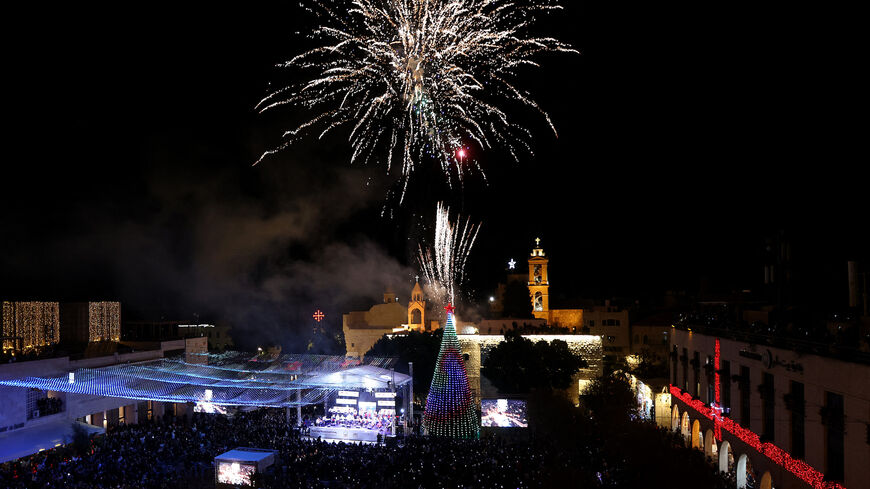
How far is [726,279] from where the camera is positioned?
45.2 metres

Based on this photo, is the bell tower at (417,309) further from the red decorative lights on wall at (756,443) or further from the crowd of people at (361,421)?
the red decorative lights on wall at (756,443)

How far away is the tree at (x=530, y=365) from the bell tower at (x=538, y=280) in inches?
747

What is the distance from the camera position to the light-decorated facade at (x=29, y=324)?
87.8ft

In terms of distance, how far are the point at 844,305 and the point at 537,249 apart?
30.1 m

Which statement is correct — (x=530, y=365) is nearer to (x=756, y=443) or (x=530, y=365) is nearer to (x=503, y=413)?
(x=503, y=413)

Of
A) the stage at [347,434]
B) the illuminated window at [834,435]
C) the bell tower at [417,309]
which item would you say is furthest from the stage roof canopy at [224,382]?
the bell tower at [417,309]

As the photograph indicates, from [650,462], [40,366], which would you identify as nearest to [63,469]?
[40,366]

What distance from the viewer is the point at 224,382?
19.3 m

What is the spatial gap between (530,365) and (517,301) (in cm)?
1599

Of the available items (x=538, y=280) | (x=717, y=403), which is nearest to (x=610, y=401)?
(x=717, y=403)

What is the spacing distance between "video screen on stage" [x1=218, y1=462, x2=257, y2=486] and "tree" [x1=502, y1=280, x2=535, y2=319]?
2988 cm

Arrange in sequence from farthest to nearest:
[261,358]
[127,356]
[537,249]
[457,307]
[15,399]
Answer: [457,307], [537,249], [261,358], [127,356], [15,399]

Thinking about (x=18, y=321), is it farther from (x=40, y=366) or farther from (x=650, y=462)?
(x=650, y=462)

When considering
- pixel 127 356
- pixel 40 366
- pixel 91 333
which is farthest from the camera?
pixel 91 333
